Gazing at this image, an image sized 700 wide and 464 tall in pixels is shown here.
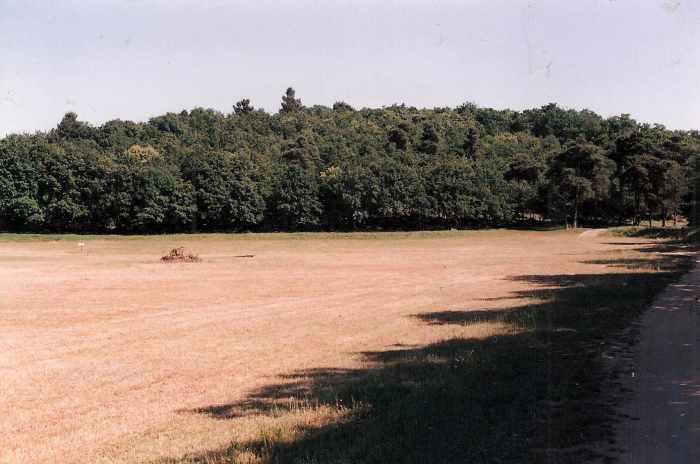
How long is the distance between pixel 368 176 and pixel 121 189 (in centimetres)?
4201

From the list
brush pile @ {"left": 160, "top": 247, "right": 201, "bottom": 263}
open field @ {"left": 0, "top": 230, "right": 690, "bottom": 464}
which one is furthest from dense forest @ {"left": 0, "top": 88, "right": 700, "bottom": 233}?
open field @ {"left": 0, "top": 230, "right": 690, "bottom": 464}

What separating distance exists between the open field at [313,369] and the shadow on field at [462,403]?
41mm

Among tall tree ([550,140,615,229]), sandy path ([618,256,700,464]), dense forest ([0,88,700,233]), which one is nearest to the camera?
sandy path ([618,256,700,464])

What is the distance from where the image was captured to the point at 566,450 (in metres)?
7.40

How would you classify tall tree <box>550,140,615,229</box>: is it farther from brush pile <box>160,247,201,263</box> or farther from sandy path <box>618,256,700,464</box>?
sandy path <box>618,256,700,464</box>

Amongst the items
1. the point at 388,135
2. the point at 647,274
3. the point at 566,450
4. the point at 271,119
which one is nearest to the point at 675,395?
the point at 566,450

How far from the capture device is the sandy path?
7250 millimetres

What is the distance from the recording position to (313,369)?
44.8ft

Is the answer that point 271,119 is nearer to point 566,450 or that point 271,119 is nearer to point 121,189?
point 121,189

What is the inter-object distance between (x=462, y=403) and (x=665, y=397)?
3.00m

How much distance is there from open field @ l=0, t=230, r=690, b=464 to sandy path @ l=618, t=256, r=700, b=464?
0.42 metres

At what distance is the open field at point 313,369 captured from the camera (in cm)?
832

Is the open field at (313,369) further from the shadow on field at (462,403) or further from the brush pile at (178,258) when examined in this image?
the brush pile at (178,258)

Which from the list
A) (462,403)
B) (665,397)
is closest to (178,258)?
(462,403)
